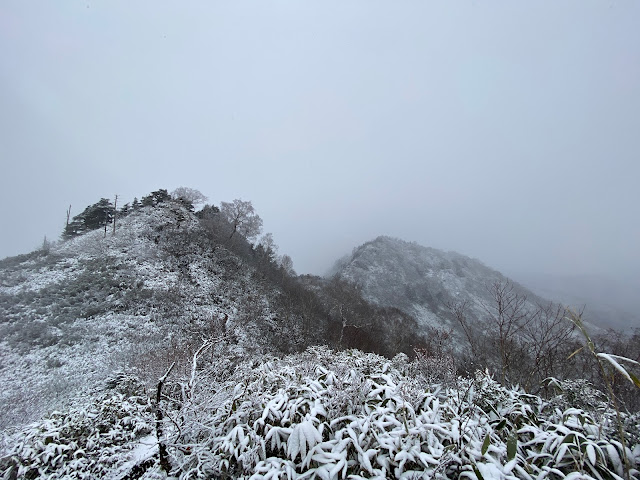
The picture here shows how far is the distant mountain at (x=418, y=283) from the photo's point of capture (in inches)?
1871

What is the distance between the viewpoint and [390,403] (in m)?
2.48

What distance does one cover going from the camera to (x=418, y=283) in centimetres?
5647

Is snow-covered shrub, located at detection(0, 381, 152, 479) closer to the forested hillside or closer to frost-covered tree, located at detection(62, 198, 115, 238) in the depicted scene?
the forested hillside

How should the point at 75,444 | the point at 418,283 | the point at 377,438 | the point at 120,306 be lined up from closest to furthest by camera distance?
the point at 377,438, the point at 75,444, the point at 120,306, the point at 418,283

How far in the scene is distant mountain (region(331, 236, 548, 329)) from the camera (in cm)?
4752

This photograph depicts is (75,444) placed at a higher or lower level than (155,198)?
lower


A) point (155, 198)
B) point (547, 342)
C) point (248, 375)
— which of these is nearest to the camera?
point (248, 375)

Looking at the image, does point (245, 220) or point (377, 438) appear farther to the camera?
point (245, 220)

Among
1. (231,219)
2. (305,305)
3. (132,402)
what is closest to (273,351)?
(305,305)

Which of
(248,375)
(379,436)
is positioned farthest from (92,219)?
(379,436)

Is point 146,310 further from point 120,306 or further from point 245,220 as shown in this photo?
point 245,220

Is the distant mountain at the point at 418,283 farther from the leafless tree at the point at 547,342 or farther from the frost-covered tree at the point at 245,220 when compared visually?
the leafless tree at the point at 547,342

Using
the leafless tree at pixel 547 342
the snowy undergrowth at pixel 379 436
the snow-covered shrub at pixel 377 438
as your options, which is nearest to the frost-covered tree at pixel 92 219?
the snowy undergrowth at pixel 379 436

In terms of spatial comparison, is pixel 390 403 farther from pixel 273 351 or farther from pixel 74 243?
pixel 74 243
